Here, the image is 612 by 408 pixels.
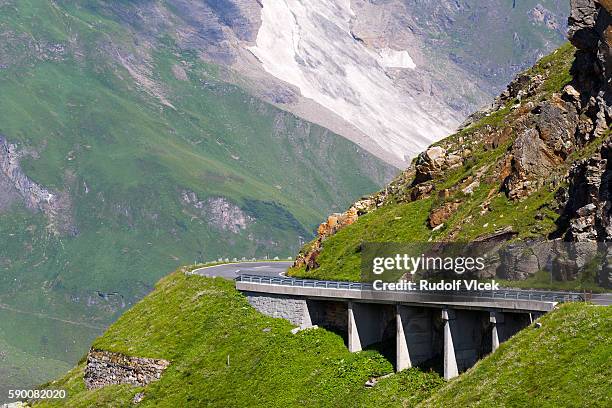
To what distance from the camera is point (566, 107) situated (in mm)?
86562

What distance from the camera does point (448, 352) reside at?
6450cm

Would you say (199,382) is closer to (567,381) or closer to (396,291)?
(396,291)

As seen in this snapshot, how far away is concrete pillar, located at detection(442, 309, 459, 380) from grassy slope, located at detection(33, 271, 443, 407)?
0.94 metres

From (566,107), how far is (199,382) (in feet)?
108

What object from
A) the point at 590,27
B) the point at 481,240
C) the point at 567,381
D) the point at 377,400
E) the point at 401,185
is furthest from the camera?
the point at 401,185

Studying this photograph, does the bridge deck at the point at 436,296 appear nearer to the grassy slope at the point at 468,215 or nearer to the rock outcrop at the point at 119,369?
the grassy slope at the point at 468,215

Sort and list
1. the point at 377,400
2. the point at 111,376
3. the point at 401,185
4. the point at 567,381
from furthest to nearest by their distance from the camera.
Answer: the point at 401,185 → the point at 111,376 → the point at 377,400 → the point at 567,381

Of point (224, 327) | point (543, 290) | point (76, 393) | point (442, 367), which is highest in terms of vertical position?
point (543, 290)

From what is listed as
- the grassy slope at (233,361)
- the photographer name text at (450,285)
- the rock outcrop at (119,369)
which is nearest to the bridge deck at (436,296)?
the photographer name text at (450,285)

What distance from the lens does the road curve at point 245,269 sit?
10824 cm

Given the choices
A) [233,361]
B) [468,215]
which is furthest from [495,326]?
[233,361]

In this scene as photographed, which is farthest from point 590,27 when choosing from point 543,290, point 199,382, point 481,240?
point 199,382

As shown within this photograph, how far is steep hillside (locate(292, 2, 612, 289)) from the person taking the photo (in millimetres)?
74062

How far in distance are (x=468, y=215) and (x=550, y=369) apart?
33202mm
